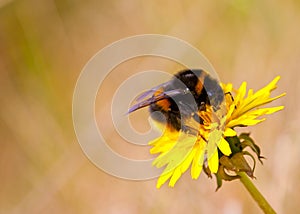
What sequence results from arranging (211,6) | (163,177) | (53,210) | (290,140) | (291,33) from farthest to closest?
(211,6)
(291,33)
(53,210)
(290,140)
(163,177)

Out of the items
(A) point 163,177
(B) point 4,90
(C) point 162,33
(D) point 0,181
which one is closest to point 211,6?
(C) point 162,33

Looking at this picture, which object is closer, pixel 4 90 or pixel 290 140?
pixel 290 140

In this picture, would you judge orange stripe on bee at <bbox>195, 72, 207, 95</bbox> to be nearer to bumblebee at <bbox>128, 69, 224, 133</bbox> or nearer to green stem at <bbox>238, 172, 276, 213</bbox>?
bumblebee at <bbox>128, 69, 224, 133</bbox>

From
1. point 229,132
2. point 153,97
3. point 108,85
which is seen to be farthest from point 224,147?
point 108,85

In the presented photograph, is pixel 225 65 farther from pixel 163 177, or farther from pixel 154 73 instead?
pixel 163 177

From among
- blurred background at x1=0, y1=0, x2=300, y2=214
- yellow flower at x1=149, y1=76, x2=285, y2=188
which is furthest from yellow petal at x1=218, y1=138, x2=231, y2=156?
blurred background at x1=0, y1=0, x2=300, y2=214

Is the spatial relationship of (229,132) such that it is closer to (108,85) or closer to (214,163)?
(214,163)

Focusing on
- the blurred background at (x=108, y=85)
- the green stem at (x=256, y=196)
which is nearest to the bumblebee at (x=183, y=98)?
the green stem at (x=256, y=196)
